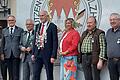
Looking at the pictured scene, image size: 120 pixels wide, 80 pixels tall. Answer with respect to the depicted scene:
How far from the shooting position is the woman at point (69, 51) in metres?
7.29

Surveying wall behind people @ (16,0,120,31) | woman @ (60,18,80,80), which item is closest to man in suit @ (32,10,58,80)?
woman @ (60,18,80,80)

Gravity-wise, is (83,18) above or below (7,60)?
above

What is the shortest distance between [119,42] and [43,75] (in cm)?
213

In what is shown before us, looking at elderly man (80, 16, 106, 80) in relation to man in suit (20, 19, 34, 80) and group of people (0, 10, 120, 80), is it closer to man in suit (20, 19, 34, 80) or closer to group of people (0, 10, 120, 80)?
group of people (0, 10, 120, 80)

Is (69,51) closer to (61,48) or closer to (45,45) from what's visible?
(61,48)

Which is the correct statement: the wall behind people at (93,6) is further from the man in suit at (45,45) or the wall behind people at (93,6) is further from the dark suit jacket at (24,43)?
the man in suit at (45,45)

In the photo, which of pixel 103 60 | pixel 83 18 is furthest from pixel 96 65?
pixel 83 18

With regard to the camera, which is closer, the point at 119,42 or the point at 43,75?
the point at 119,42

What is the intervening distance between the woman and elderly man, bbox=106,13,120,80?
0.80 metres

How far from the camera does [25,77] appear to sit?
8391 mm

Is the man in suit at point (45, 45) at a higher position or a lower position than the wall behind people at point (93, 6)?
lower

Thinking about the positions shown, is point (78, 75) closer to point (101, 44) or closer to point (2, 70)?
point (101, 44)

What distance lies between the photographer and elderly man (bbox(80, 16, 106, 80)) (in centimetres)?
689

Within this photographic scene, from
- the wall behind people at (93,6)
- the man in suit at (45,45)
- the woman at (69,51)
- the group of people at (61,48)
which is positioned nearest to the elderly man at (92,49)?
the group of people at (61,48)
